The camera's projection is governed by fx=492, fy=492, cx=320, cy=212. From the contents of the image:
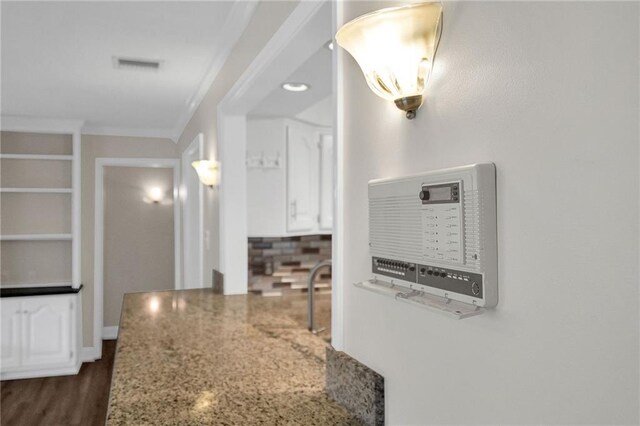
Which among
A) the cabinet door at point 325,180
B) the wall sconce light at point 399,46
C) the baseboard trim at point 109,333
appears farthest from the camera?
the baseboard trim at point 109,333

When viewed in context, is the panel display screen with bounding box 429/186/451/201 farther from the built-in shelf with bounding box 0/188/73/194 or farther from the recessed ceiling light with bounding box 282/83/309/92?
the built-in shelf with bounding box 0/188/73/194

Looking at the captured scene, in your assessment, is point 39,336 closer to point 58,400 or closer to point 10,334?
point 10,334

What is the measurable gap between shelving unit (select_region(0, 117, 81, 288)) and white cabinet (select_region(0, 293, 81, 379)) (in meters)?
0.33

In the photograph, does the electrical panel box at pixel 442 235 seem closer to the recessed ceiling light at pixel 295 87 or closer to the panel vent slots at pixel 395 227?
the panel vent slots at pixel 395 227

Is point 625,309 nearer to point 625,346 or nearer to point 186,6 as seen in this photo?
point 625,346

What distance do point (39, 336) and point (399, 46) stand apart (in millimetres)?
4934

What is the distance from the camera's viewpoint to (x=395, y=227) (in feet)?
3.07

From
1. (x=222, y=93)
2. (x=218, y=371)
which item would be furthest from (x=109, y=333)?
(x=218, y=371)

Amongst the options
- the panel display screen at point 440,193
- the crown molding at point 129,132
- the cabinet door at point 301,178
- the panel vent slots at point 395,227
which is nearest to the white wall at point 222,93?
the cabinet door at point 301,178

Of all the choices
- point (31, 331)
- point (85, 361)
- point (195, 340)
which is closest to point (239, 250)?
point (195, 340)

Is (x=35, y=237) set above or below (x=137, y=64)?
below

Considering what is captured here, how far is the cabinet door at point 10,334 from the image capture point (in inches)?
178

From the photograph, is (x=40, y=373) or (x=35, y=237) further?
(x=35, y=237)

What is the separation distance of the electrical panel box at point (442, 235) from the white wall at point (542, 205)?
2 centimetres
